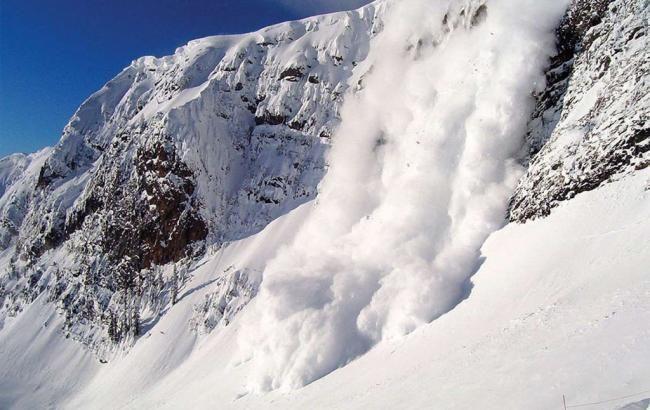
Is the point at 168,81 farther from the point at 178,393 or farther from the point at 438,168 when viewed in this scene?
the point at 438,168

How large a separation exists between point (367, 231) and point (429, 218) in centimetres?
626

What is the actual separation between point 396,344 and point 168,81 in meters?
71.8

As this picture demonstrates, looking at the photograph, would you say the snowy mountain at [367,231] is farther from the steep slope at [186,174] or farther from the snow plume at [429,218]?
the steep slope at [186,174]

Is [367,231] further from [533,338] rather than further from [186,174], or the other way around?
[186,174]

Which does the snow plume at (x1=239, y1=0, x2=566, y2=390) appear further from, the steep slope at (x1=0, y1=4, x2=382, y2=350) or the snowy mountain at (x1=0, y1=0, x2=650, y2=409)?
the steep slope at (x1=0, y1=4, x2=382, y2=350)

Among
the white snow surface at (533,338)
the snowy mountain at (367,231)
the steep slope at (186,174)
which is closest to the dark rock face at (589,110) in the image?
the snowy mountain at (367,231)

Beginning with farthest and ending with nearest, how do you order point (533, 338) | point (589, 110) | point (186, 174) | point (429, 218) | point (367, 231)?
point (186, 174)
point (367, 231)
point (429, 218)
point (589, 110)
point (533, 338)

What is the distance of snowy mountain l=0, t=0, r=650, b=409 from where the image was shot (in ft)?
58.7

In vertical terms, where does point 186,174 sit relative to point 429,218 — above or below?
above

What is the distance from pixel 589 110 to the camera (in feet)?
77.1

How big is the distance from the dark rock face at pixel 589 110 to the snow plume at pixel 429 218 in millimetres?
1185

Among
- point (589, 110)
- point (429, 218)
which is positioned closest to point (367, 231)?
point (429, 218)

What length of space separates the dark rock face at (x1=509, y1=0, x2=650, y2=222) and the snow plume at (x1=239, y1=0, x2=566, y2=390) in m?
1.19

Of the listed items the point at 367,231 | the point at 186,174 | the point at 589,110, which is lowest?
the point at 367,231
